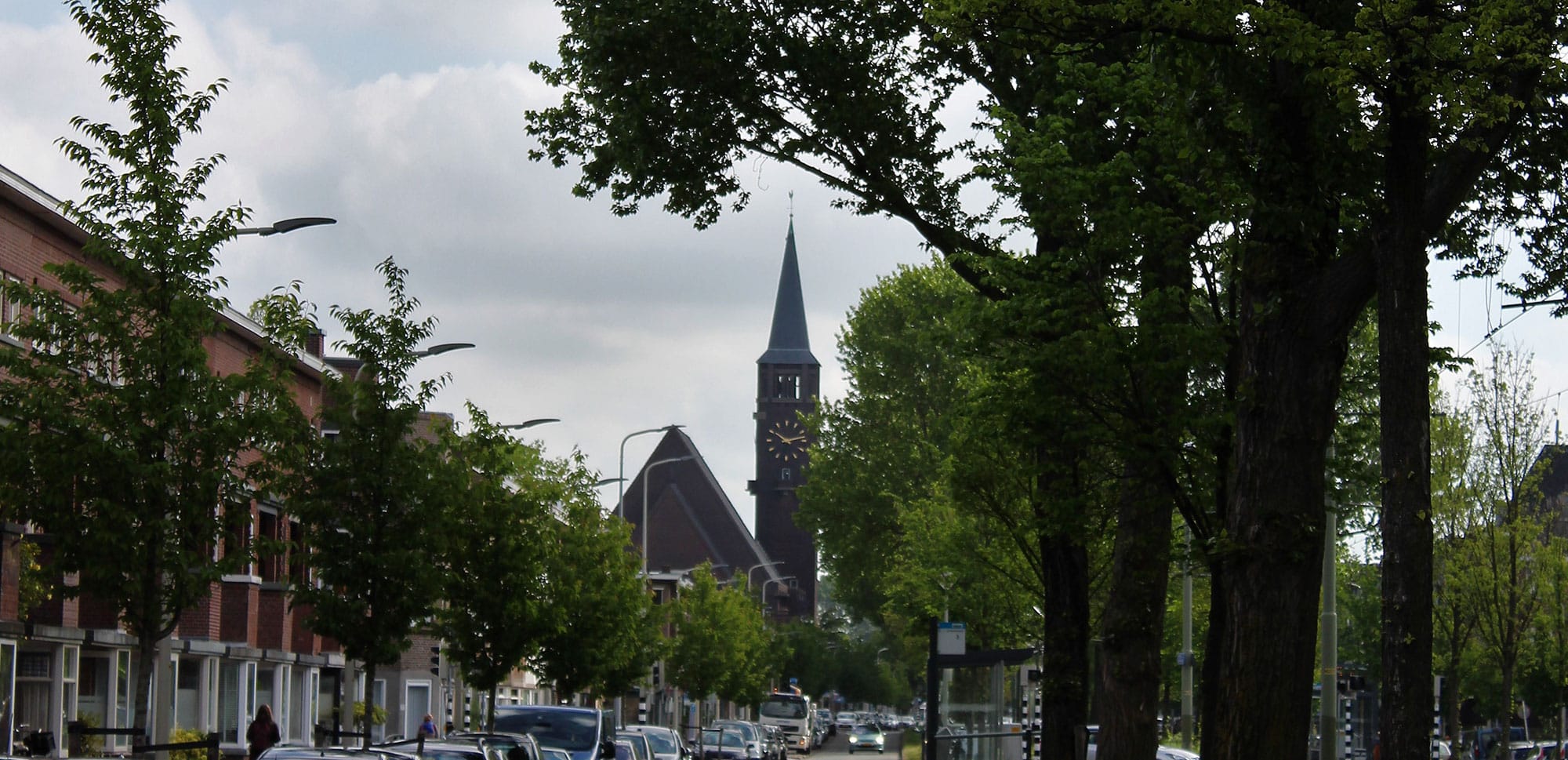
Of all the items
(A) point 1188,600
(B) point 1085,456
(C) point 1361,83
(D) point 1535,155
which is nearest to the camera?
(C) point 1361,83

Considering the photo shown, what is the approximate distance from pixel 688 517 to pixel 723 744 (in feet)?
254

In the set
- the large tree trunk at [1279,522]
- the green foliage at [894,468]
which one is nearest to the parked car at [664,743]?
the green foliage at [894,468]

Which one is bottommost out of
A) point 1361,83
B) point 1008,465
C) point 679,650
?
point 679,650

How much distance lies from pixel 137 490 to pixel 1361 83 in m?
12.4

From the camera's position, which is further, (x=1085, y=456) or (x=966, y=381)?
(x=966, y=381)

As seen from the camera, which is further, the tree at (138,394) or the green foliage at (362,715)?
the green foliage at (362,715)

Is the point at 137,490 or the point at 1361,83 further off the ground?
the point at 1361,83

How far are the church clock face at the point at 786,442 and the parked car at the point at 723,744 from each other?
79.1m

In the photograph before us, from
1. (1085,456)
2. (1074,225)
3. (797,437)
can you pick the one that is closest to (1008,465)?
(1085,456)

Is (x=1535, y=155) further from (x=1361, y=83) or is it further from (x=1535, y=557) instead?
(x=1535, y=557)

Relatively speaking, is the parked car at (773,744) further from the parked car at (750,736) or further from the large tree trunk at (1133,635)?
the large tree trunk at (1133,635)

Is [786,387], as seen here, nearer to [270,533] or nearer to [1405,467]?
[270,533]

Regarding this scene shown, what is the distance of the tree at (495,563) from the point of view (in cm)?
3309

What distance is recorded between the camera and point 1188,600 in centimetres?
4253
